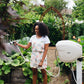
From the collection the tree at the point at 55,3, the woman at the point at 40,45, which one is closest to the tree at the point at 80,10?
the tree at the point at 55,3

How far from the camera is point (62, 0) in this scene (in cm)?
2227

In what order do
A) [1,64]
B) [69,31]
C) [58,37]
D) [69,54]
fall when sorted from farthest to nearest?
1. [69,31]
2. [58,37]
3. [1,64]
4. [69,54]

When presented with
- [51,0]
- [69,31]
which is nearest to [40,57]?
[69,31]

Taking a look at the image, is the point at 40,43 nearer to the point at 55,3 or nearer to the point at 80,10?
the point at 80,10

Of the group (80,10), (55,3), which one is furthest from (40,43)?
(55,3)

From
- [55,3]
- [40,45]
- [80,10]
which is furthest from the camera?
[55,3]

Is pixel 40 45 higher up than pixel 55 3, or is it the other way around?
pixel 55 3

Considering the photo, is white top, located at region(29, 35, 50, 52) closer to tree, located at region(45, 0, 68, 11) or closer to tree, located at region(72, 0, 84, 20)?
tree, located at region(72, 0, 84, 20)

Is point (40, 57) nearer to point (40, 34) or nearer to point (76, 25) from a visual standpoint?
point (40, 34)

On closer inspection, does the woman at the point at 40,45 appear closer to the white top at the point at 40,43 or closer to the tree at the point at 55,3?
the white top at the point at 40,43

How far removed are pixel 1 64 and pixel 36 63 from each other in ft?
2.71

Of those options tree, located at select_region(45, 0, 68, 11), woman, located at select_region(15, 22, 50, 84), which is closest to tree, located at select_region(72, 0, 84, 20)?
tree, located at select_region(45, 0, 68, 11)

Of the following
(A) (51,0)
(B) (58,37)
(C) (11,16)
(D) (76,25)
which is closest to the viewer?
(C) (11,16)

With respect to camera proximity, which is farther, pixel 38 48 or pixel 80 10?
pixel 80 10
